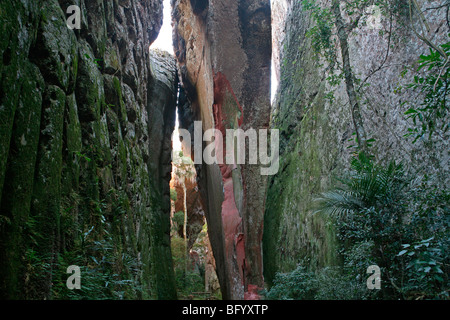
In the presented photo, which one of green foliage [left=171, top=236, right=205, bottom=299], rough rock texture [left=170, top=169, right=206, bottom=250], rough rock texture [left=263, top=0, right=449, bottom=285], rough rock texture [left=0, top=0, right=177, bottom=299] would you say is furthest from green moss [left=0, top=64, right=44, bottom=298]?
rough rock texture [left=170, top=169, right=206, bottom=250]

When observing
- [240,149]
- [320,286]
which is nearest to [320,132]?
[240,149]

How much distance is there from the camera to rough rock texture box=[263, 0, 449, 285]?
426 centimetres

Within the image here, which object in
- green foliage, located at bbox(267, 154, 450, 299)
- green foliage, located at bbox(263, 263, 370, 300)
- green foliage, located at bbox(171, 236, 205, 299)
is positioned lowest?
green foliage, located at bbox(171, 236, 205, 299)

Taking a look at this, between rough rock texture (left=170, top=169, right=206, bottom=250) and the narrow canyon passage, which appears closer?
the narrow canyon passage

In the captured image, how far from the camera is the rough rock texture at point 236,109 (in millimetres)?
8820

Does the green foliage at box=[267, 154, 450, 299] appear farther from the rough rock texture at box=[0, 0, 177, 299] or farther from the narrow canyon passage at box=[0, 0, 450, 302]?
the rough rock texture at box=[0, 0, 177, 299]

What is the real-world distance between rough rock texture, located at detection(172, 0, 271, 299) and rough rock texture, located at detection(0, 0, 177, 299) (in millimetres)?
3482

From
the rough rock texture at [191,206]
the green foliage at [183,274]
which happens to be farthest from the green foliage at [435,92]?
the rough rock texture at [191,206]

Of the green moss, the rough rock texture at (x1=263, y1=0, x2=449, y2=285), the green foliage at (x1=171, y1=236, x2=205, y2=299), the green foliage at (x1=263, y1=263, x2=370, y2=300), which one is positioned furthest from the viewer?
the green foliage at (x1=171, y1=236, x2=205, y2=299)

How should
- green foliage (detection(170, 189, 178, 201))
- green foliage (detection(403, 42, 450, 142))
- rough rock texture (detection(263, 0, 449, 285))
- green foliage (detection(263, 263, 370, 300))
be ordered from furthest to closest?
green foliage (detection(170, 189, 178, 201)) < rough rock texture (detection(263, 0, 449, 285)) < green foliage (detection(263, 263, 370, 300)) < green foliage (detection(403, 42, 450, 142))

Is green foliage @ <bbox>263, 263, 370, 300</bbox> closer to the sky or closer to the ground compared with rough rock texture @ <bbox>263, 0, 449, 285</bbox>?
Result: closer to the ground

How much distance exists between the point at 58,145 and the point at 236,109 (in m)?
7.25
